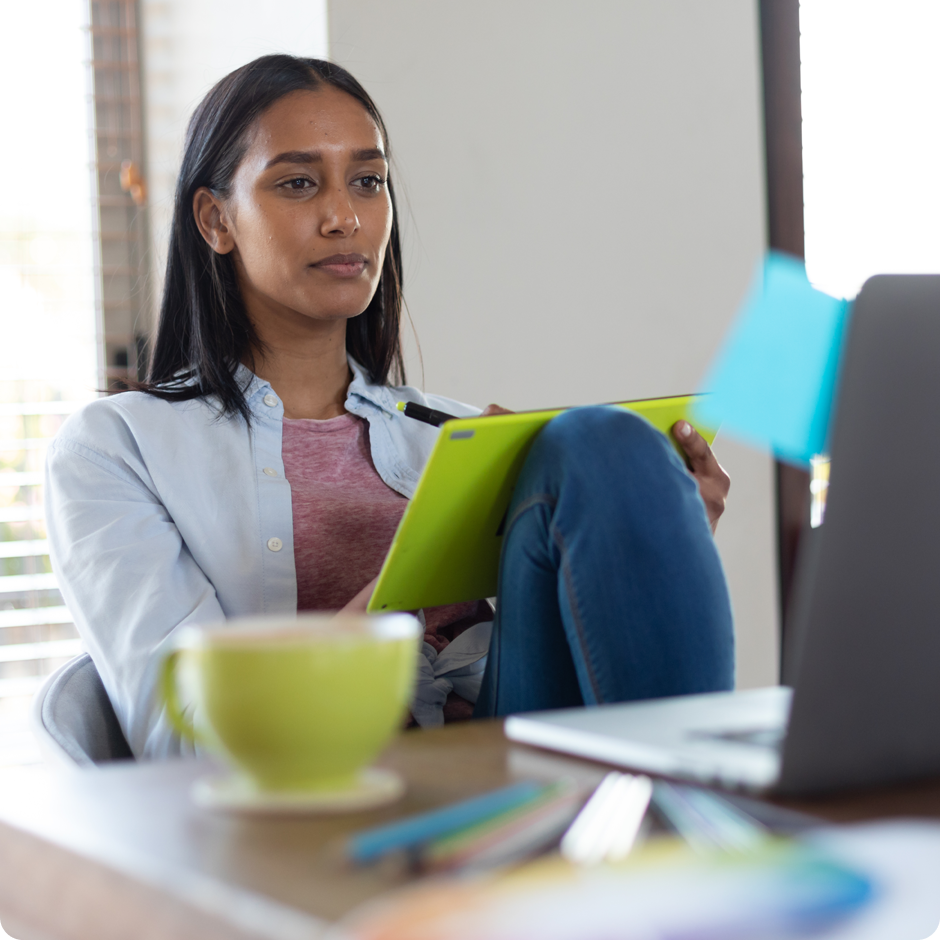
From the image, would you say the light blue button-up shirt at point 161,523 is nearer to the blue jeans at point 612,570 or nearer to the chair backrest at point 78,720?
the chair backrest at point 78,720

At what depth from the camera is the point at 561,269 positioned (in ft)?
7.08

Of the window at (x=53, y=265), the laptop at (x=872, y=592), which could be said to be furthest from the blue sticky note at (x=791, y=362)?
the window at (x=53, y=265)

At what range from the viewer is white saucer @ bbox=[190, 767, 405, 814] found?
471mm

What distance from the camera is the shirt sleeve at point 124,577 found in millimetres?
1126

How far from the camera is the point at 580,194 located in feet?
7.13

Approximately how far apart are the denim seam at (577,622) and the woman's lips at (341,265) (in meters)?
0.73

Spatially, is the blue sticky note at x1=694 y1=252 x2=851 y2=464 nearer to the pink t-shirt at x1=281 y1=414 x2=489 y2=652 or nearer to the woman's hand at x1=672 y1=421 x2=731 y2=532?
the woman's hand at x1=672 y1=421 x2=731 y2=532

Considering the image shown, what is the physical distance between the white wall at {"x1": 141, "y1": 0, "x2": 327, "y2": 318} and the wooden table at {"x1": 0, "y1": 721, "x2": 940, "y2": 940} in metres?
1.54

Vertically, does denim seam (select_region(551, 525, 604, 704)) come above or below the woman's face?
below

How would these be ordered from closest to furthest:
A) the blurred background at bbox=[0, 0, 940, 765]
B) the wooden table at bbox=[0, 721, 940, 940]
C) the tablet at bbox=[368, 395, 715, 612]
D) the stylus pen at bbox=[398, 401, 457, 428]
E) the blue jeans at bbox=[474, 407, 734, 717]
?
1. the wooden table at bbox=[0, 721, 940, 940]
2. the blue jeans at bbox=[474, 407, 734, 717]
3. the tablet at bbox=[368, 395, 715, 612]
4. the stylus pen at bbox=[398, 401, 457, 428]
5. the blurred background at bbox=[0, 0, 940, 765]

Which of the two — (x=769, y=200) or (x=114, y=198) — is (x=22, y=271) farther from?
(x=769, y=200)

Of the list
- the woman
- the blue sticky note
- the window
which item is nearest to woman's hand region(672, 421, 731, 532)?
the woman

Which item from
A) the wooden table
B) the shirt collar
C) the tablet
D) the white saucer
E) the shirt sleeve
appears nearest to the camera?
the wooden table

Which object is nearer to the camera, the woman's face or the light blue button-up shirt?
the light blue button-up shirt
